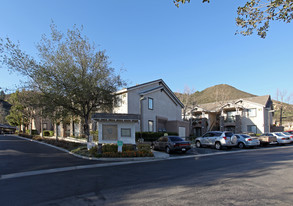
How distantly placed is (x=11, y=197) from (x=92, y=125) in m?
24.8

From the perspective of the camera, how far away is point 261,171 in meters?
9.72

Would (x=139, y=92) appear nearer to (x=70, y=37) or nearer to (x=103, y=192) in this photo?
(x=70, y=37)

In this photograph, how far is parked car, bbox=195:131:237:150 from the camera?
2086 cm

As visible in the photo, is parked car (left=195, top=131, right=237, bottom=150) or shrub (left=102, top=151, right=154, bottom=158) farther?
parked car (left=195, top=131, right=237, bottom=150)

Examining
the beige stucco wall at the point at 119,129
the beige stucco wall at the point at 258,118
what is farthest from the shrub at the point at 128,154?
the beige stucco wall at the point at 258,118

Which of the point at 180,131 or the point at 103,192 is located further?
the point at 180,131

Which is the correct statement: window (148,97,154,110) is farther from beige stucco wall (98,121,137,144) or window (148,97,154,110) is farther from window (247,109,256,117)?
window (247,109,256,117)

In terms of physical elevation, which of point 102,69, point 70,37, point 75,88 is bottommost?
point 75,88

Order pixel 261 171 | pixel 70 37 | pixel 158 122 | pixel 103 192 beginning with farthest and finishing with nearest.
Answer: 1. pixel 158 122
2. pixel 70 37
3. pixel 261 171
4. pixel 103 192

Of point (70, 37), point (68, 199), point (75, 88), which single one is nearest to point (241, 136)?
point (75, 88)

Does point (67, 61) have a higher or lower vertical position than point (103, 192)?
higher

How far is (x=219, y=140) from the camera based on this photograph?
21.2m

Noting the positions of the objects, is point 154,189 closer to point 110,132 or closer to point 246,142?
point 110,132

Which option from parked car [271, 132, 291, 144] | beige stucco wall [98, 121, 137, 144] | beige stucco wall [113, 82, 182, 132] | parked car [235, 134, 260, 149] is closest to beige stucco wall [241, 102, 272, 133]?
parked car [271, 132, 291, 144]
